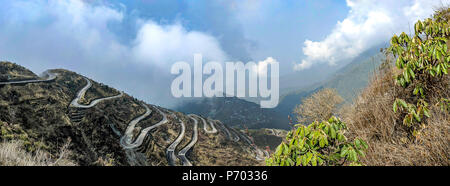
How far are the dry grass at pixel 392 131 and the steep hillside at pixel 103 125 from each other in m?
23.9

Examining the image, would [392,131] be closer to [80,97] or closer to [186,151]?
[186,151]

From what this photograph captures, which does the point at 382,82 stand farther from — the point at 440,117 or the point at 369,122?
the point at 440,117

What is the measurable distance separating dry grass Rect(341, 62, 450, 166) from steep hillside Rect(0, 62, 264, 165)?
23936 millimetres

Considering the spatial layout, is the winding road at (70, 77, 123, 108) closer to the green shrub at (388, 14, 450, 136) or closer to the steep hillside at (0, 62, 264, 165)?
the steep hillside at (0, 62, 264, 165)

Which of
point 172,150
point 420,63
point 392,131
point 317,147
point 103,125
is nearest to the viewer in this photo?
point 317,147

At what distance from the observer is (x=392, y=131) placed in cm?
479

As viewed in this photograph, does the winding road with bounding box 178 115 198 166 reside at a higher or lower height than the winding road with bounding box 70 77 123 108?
lower

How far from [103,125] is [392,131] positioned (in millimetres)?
56970

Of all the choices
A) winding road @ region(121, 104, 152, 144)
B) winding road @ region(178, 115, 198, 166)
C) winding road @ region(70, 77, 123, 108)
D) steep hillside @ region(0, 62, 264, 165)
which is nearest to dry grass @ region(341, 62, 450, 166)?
steep hillside @ region(0, 62, 264, 165)

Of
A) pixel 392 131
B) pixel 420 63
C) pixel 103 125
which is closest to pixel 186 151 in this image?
pixel 103 125

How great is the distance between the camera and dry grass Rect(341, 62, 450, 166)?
3.43 meters

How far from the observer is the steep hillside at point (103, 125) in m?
29.8
